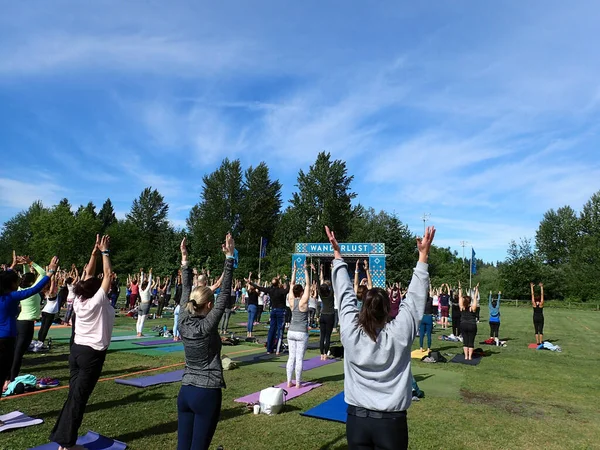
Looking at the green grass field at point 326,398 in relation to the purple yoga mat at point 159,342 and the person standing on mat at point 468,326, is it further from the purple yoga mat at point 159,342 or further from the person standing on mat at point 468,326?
the purple yoga mat at point 159,342

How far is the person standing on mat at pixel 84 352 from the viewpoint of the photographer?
461cm

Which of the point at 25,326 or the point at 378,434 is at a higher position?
the point at 25,326

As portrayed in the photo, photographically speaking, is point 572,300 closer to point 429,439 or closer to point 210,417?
point 429,439

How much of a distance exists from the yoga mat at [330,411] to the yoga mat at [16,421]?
12.8ft

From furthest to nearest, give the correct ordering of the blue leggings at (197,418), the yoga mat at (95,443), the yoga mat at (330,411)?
the yoga mat at (330,411) < the yoga mat at (95,443) < the blue leggings at (197,418)

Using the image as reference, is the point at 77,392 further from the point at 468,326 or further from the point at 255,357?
the point at 468,326

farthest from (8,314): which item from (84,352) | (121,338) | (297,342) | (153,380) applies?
(121,338)

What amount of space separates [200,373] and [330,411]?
12.2 feet

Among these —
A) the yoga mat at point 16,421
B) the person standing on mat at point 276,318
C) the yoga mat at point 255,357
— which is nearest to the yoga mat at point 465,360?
the person standing on mat at point 276,318

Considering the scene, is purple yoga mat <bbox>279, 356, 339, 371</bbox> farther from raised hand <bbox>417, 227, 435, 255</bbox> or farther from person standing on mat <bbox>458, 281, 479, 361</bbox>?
raised hand <bbox>417, 227, 435, 255</bbox>

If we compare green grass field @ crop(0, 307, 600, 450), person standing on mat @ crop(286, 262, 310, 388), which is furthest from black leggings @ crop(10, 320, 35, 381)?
person standing on mat @ crop(286, 262, 310, 388)

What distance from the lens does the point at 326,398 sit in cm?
760

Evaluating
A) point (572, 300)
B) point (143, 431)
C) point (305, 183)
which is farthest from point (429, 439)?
point (572, 300)

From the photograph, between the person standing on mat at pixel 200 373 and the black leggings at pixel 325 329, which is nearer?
the person standing on mat at pixel 200 373
